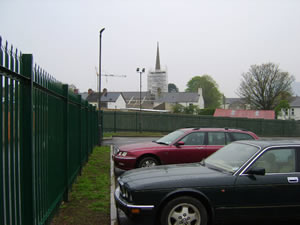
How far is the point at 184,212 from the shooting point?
482 cm

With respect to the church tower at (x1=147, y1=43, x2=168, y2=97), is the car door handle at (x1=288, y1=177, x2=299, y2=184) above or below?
below

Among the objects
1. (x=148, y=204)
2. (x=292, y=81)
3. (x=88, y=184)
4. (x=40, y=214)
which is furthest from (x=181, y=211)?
(x=292, y=81)

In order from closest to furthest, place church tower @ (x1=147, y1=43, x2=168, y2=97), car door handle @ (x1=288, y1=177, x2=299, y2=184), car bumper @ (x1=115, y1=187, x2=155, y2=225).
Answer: car bumper @ (x1=115, y1=187, x2=155, y2=225), car door handle @ (x1=288, y1=177, x2=299, y2=184), church tower @ (x1=147, y1=43, x2=168, y2=97)

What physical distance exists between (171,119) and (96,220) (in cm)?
3298

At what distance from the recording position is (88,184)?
26.5ft

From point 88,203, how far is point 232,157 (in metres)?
2.88

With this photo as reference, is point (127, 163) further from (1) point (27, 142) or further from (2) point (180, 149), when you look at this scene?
(1) point (27, 142)

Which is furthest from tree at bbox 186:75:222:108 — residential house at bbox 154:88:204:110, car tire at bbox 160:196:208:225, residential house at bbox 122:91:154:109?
car tire at bbox 160:196:208:225

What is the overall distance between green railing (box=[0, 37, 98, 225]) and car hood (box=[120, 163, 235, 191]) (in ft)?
4.08

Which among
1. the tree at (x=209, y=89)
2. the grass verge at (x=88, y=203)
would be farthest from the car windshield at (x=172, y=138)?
the tree at (x=209, y=89)

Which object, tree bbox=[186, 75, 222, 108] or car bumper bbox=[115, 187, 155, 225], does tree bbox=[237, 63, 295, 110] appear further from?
car bumper bbox=[115, 187, 155, 225]

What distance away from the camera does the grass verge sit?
18.1 feet

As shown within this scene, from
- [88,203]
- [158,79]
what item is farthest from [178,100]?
[88,203]

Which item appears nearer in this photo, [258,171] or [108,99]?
[258,171]
